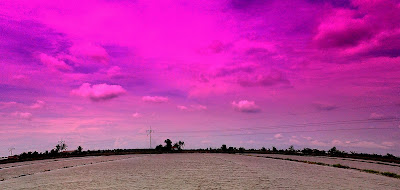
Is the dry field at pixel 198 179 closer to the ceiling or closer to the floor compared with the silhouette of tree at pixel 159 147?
closer to the ceiling

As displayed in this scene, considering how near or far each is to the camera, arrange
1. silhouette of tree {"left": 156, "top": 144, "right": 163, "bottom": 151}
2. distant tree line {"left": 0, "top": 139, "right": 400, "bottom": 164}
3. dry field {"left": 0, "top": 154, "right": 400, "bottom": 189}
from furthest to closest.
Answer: silhouette of tree {"left": 156, "top": 144, "right": 163, "bottom": 151} < distant tree line {"left": 0, "top": 139, "right": 400, "bottom": 164} < dry field {"left": 0, "top": 154, "right": 400, "bottom": 189}

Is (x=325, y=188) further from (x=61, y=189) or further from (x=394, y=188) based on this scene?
(x=61, y=189)

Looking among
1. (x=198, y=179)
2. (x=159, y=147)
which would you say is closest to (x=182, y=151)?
(x=159, y=147)

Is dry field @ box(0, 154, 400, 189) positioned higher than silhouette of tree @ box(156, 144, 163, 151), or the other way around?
dry field @ box(0, 154, 400, 189)

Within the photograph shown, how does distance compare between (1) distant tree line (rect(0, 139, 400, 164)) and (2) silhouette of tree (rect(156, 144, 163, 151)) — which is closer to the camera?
(1) distant tree line (rect(0, 139, 400, 164))

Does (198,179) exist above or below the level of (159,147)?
above

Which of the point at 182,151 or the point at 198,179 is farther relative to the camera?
the point at 182,151

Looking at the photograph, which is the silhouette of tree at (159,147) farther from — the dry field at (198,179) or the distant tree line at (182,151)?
the dry field at (198,179)

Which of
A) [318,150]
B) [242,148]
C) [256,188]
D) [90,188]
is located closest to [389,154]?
[318,150]

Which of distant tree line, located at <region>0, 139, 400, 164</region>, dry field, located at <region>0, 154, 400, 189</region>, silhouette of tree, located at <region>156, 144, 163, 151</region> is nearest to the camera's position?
dry field, located at <region>0, 154, 400, 189</region>

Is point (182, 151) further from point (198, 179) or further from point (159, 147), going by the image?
point (198, 179)

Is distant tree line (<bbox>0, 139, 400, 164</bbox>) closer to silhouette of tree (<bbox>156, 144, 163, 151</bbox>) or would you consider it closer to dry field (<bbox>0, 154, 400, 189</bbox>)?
silhouette of tree (<bbox>156, 144, 163, 151</bbox>)

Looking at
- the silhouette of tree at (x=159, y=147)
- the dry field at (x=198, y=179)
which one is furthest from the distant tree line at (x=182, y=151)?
the dry field at (x=198, y=179)

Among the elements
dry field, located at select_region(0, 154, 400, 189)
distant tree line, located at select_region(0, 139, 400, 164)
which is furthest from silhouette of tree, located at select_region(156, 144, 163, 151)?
dry field, located at select_region(0, 154, 400, 189)
